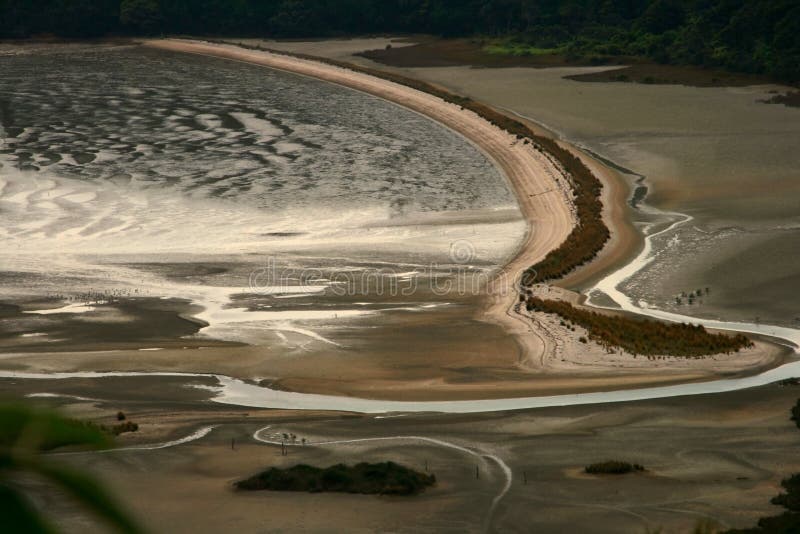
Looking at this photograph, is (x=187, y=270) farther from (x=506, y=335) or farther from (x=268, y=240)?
(x=506, y=335)

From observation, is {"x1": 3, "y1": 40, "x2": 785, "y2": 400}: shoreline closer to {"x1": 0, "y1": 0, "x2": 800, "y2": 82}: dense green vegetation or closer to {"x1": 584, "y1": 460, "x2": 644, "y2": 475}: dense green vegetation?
{"x1": 584, "y1": 460, "x2": 644, "y2": 475}: dense green vegetation

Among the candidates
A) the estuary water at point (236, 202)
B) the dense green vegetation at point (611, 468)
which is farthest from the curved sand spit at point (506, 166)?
the dense green vegetation at point (611, 468)

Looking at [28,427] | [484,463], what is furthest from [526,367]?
[28,427]

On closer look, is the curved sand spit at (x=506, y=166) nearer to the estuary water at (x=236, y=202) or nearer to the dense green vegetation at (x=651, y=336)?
the estuary water at (x=236, y=202)

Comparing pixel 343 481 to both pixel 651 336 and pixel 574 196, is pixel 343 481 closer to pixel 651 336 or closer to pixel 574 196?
pixel 651 336

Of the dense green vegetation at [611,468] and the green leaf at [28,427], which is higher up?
the green leaf at [28,427]

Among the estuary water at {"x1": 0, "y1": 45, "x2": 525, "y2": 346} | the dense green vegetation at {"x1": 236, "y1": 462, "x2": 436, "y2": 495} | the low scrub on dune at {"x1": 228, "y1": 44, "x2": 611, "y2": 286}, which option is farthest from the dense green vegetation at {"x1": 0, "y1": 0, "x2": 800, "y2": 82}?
the dense green vegetation at {"x1": 236, "y1": 462, "x2": 436, "y2": 495}

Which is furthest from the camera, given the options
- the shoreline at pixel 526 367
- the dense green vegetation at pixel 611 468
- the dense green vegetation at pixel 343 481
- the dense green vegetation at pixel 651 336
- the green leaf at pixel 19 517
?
the dense green vegetation at pixel 651 336

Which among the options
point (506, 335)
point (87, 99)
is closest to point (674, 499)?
point (506, 335)
